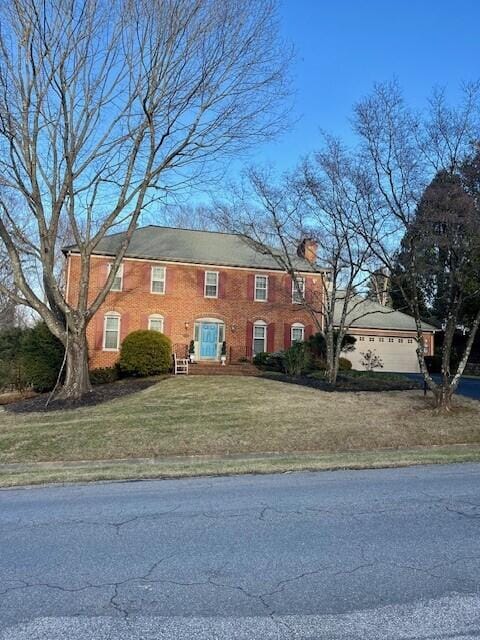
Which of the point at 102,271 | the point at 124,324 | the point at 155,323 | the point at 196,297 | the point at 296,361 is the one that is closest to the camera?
the point at 296,361

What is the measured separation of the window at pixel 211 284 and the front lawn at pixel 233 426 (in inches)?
554

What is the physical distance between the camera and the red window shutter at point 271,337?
103 ft

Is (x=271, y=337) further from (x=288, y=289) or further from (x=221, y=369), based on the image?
(x=221, y=369)

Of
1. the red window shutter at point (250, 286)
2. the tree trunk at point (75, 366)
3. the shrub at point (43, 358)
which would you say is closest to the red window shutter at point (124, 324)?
the red window shutter at point (250, 286)

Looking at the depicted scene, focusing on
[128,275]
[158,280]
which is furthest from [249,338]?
[128,275]

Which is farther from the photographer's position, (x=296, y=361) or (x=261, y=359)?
(x=261, y=359)

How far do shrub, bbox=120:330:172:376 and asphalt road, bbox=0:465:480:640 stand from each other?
1775 centimetres

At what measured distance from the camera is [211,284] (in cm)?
3120

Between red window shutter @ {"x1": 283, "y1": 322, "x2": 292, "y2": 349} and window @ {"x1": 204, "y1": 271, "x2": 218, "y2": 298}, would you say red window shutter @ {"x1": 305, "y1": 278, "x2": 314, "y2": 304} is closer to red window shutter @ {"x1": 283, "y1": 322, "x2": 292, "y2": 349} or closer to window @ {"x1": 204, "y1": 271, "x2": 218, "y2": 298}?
red window shutter @ {"x1": 283, "y1": 322, "x2": 292, "y2": 349}

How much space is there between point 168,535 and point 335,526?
1771mm

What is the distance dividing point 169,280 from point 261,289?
5.56 meters

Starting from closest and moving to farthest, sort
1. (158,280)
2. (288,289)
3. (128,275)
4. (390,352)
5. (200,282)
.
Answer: (128,275)
(158,280)
(200,282)
(288,289)
(390,352)

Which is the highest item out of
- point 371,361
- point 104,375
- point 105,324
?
point 105,324

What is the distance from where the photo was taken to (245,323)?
103 feet
